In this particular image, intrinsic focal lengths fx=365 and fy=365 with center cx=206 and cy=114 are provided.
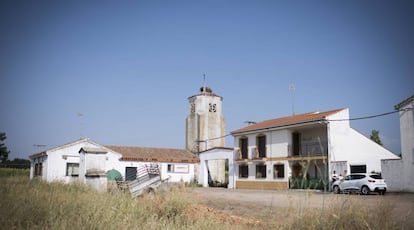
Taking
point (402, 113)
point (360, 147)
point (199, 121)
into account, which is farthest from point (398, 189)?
point (199, 121)

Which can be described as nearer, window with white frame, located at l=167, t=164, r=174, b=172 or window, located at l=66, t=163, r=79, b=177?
window, located at l=66, t=163, r=79, b=177

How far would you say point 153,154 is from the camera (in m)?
41.2

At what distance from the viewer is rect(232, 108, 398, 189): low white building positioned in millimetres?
27656

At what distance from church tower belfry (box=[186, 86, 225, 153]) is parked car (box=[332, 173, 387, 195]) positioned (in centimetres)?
2375

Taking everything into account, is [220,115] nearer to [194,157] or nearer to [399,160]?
[194,157]

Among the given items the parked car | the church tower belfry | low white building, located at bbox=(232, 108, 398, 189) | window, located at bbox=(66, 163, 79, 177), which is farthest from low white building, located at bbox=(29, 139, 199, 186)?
the parked car

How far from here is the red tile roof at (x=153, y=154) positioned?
39.8 m

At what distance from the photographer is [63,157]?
3628 cm

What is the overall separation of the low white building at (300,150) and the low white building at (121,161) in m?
7.53

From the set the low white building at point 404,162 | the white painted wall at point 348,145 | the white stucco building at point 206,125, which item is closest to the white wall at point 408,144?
the low white building at point 404,162

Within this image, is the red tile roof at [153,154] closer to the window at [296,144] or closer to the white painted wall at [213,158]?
the white painted wall at [213,158]

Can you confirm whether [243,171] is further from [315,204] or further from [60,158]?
[315,204]

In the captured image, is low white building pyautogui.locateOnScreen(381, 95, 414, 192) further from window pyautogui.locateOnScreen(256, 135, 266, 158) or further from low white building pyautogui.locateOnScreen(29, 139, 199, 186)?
low white building pyautogui.locateOnScreen(29, 139, 199, 186)

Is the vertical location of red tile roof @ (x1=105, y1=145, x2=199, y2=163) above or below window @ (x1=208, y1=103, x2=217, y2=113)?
below
